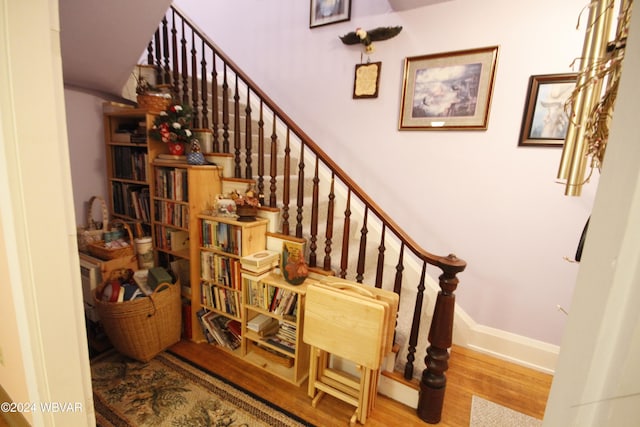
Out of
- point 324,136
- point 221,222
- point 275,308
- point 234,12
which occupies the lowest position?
point 275,308

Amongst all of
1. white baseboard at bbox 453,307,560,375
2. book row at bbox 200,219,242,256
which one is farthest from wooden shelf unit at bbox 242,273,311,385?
white baseboard at bbox 453,307,560,375

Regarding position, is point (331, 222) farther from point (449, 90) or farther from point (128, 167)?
point (128, 167)

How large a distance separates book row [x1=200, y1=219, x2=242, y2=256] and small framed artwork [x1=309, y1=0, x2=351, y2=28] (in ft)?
6.65

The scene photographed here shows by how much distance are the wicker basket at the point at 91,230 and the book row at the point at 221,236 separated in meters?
1.02

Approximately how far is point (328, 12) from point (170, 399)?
10.4 feet

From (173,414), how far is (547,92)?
119 inches

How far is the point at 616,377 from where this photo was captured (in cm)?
36

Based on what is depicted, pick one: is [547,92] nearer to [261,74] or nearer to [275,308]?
[275,308]

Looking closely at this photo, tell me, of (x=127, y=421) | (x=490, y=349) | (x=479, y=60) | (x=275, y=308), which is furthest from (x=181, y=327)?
(x=479, y=60)

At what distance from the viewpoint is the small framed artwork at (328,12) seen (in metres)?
2.42

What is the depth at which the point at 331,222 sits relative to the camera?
186cm

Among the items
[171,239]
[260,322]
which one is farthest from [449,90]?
[171,239]

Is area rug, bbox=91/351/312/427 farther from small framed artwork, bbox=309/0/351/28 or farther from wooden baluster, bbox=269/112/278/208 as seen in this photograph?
small framed artwork, bbox=309/0/351/28

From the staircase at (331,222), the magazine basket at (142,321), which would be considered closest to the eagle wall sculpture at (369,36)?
the staircase at (331,222)
